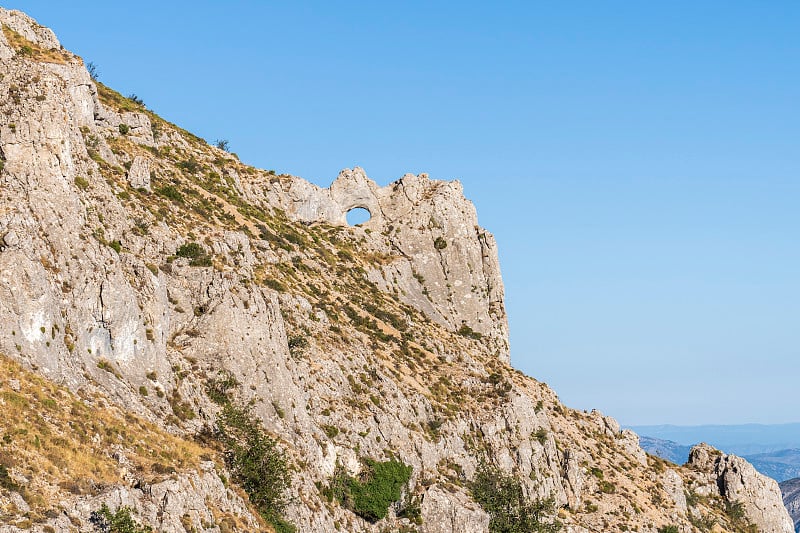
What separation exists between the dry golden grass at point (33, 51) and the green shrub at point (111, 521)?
162 feet

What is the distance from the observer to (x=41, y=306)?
50812 mm

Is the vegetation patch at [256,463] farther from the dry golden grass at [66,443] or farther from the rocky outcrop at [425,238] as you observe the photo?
the rocky outcrop at [425,238]

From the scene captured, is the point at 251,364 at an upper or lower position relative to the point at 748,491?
upper

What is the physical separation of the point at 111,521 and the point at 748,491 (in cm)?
10227

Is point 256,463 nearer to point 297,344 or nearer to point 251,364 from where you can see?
point 251,364

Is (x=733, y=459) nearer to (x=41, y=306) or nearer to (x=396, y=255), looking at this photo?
(x=396, y=255)

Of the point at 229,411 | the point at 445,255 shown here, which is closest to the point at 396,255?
the point at 445,255

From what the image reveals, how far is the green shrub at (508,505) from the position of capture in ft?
261

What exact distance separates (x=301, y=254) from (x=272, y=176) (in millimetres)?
24907

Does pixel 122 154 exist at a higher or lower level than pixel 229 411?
higher

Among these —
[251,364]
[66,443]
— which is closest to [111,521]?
[66,443]

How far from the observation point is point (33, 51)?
3140 inches

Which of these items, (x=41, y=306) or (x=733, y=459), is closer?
(x=41, y=306)

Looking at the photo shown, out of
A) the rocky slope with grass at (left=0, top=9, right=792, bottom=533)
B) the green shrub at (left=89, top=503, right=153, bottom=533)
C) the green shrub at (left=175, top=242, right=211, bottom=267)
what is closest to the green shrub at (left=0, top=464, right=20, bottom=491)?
the rocky slope with grass at (left=0, top=9, right=792, bottom=533)
